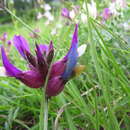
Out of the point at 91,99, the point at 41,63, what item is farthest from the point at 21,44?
the point at 91,99

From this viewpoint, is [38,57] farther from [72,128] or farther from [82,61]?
[82,61]

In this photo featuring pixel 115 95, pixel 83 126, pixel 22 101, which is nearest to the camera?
pixel 83 126

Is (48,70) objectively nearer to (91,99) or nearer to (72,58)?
(72,58)

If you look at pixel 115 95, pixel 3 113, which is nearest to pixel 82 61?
pixel 115 95

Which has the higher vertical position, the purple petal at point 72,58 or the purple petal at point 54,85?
the purple petal at point 72,58

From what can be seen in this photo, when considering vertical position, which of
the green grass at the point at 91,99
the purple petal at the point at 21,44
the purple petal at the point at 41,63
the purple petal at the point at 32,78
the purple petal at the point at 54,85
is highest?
the purple petal at the point at 21,44
